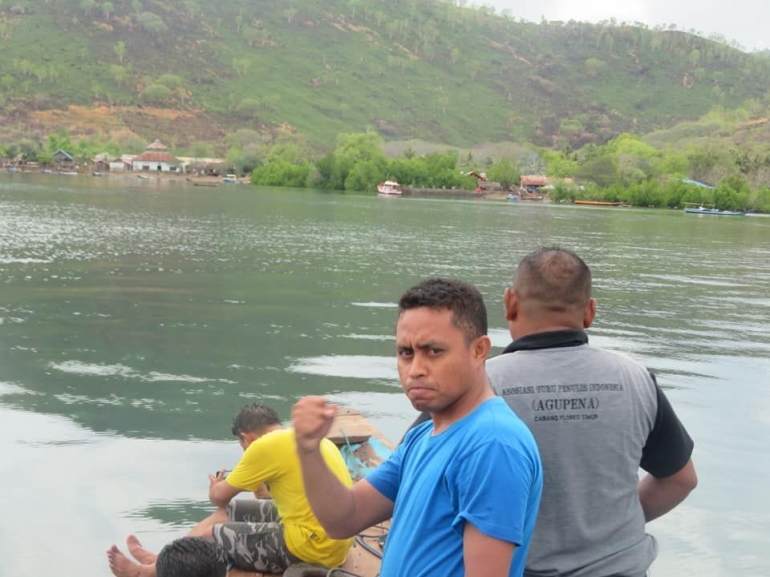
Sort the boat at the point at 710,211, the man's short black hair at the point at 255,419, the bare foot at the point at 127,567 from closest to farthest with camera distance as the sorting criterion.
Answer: the bare foot at the point at 127,567
the man's short black hair at the point at 255,419
the boat at the point at 710,211

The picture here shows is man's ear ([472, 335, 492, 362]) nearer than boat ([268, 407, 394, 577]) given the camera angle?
Yes

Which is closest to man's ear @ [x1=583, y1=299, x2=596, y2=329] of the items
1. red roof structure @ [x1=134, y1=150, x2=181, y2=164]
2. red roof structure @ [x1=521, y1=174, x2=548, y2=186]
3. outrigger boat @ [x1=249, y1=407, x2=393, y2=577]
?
outrigger boat @ [x1=249, y1=407, x2=393, y2=577]

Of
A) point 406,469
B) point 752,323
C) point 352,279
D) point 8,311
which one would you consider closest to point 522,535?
point 406,469

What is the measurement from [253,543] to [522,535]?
9.36 feet

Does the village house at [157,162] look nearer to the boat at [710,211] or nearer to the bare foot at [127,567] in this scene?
the boat at [710,211]

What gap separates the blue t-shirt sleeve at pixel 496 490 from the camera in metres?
2.48

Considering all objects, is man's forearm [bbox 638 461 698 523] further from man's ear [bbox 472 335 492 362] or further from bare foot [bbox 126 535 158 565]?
bare foot [bbox 126 535 158 565]

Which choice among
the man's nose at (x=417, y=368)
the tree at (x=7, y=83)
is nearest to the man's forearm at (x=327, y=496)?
the man's nose at (x=417, y=368)

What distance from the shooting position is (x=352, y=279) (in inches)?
882

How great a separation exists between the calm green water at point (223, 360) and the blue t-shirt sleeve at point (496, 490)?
182 inches

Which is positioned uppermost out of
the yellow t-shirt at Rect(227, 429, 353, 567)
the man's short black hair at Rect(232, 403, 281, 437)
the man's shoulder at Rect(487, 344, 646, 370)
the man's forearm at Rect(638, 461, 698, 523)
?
the man's shoulder at Rect(487, 344, 646, 370)

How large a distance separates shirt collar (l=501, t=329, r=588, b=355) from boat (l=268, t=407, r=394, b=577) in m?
1.98

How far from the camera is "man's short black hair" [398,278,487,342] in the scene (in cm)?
278

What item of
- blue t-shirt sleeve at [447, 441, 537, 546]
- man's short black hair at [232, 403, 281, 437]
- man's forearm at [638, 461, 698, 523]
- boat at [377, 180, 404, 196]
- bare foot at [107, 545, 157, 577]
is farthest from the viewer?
boat at [377, 180, 404, 196]
